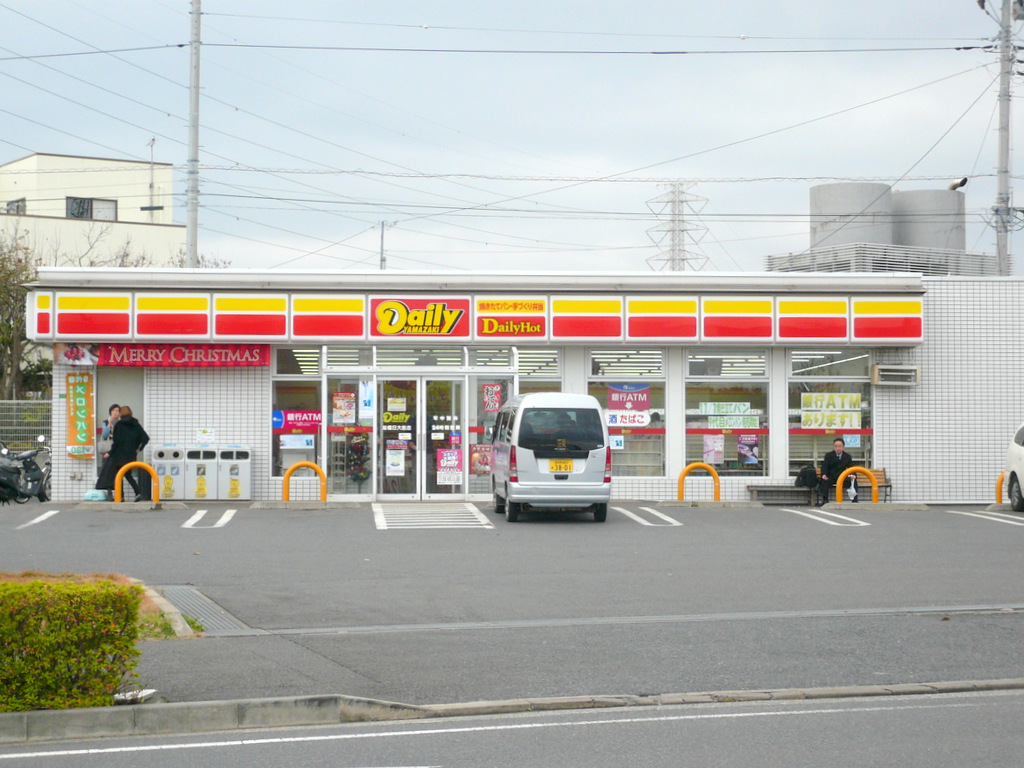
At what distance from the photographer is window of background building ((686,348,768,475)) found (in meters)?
23.4

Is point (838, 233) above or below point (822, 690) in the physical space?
above

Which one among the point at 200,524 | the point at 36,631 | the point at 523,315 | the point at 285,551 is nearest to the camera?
the point at 36,631

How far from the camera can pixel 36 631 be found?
7.49 metres

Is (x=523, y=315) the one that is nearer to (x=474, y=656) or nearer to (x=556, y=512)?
(x=556, y=512)

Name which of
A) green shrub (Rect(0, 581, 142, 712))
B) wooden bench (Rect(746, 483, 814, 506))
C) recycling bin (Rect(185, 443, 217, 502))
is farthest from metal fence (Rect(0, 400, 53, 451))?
green shrub (Rect(0, 581, 142, 712))

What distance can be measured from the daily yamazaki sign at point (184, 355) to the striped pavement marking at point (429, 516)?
3.71 meters

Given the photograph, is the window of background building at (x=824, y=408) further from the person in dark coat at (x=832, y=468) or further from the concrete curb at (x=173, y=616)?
the concrete curb at (x=173, y=616)

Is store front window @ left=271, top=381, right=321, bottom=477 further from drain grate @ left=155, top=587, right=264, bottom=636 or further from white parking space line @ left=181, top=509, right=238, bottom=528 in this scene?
drain grate @ left=155, top=587, right=264, bottom=636

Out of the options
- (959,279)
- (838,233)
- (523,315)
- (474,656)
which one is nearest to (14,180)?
(838,233)

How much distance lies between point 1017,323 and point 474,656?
1807 cm

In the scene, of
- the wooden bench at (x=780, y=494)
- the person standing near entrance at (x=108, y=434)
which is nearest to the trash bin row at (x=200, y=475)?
the person standing near entrance at (x=108, y=434)

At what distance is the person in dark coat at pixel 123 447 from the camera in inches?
834

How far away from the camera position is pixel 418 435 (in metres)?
22.7

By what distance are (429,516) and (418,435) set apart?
304 cm
